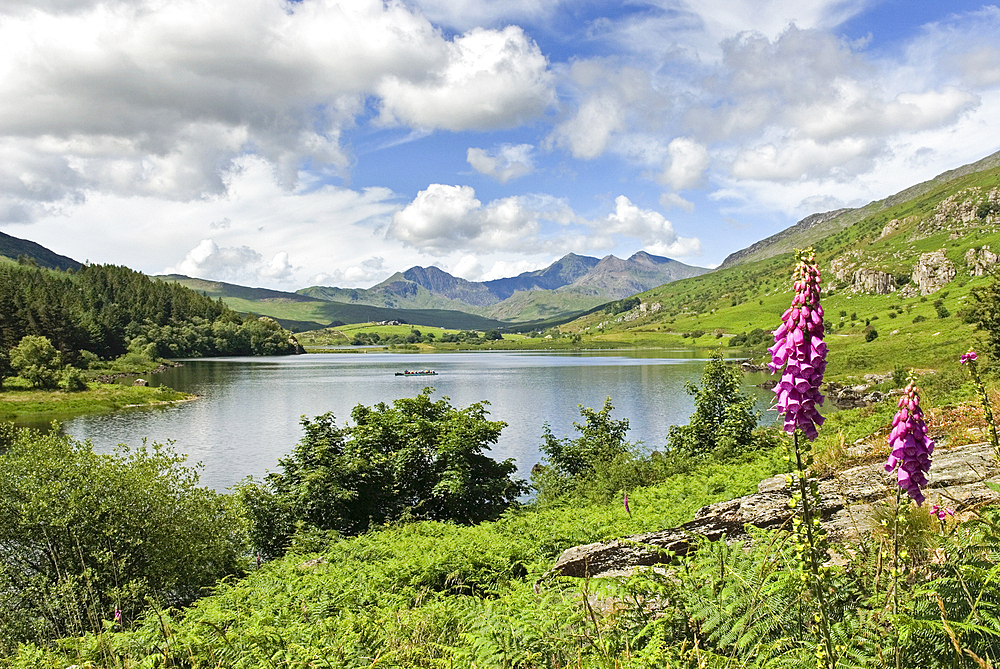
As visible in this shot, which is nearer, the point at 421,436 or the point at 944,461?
the point at 944,461

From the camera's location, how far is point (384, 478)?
24844mm

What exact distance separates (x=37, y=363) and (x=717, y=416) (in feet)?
318

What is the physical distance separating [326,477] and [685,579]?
62.6ft

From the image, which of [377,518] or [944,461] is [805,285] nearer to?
[944,461]

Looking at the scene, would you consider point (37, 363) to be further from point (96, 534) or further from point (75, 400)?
point (96, 534)

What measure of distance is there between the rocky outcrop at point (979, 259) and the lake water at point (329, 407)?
130393 millimetres

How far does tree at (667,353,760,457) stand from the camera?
2709 cm

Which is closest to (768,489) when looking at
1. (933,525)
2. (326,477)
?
(933,525)

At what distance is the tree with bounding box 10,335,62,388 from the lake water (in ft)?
56.6

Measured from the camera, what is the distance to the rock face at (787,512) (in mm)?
8086

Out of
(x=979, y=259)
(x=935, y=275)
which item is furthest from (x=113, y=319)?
(x=979, y=259)

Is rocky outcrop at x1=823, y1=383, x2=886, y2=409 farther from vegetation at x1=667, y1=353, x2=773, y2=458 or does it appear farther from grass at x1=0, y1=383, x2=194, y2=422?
grass at x1=0, y1=383, x2=194, y2=422

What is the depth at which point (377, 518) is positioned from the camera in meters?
24.2

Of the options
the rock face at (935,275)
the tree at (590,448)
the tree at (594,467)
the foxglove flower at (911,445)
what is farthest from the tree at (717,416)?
the rock face at (935,275)
